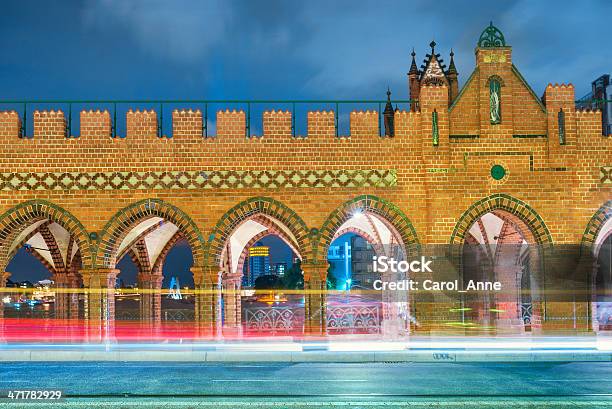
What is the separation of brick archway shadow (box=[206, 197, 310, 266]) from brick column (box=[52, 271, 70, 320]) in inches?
275

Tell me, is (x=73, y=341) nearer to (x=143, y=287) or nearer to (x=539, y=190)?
(x=143, y=287)

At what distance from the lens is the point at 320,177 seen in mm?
20062

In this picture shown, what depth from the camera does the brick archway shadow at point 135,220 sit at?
19.7 metres

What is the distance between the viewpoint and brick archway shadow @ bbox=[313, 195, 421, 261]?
20.0 m

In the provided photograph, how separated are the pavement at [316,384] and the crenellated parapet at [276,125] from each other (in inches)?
258

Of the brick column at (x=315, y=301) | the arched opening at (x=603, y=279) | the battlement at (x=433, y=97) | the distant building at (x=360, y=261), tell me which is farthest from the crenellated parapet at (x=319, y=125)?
the distant building at (x=360, y=261)

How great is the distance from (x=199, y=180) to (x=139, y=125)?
2.24 meters

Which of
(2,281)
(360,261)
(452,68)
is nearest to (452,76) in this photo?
(452,68)

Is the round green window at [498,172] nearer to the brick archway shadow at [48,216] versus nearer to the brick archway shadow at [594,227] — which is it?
the brick archway shadow at [594,227]

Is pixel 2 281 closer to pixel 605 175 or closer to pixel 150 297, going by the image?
pixel 150 297

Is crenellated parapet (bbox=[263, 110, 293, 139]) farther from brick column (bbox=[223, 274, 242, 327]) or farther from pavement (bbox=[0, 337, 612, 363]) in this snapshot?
brick column (bbox=[223, 274, 242, 327])

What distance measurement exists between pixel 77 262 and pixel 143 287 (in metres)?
2.50

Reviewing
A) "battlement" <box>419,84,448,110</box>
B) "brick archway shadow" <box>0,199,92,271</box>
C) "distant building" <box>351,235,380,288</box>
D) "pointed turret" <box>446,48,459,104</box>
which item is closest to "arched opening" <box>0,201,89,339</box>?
"brick archway shadow" <box>0,199,92,271</box>

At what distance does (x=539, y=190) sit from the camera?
66.3 ft
